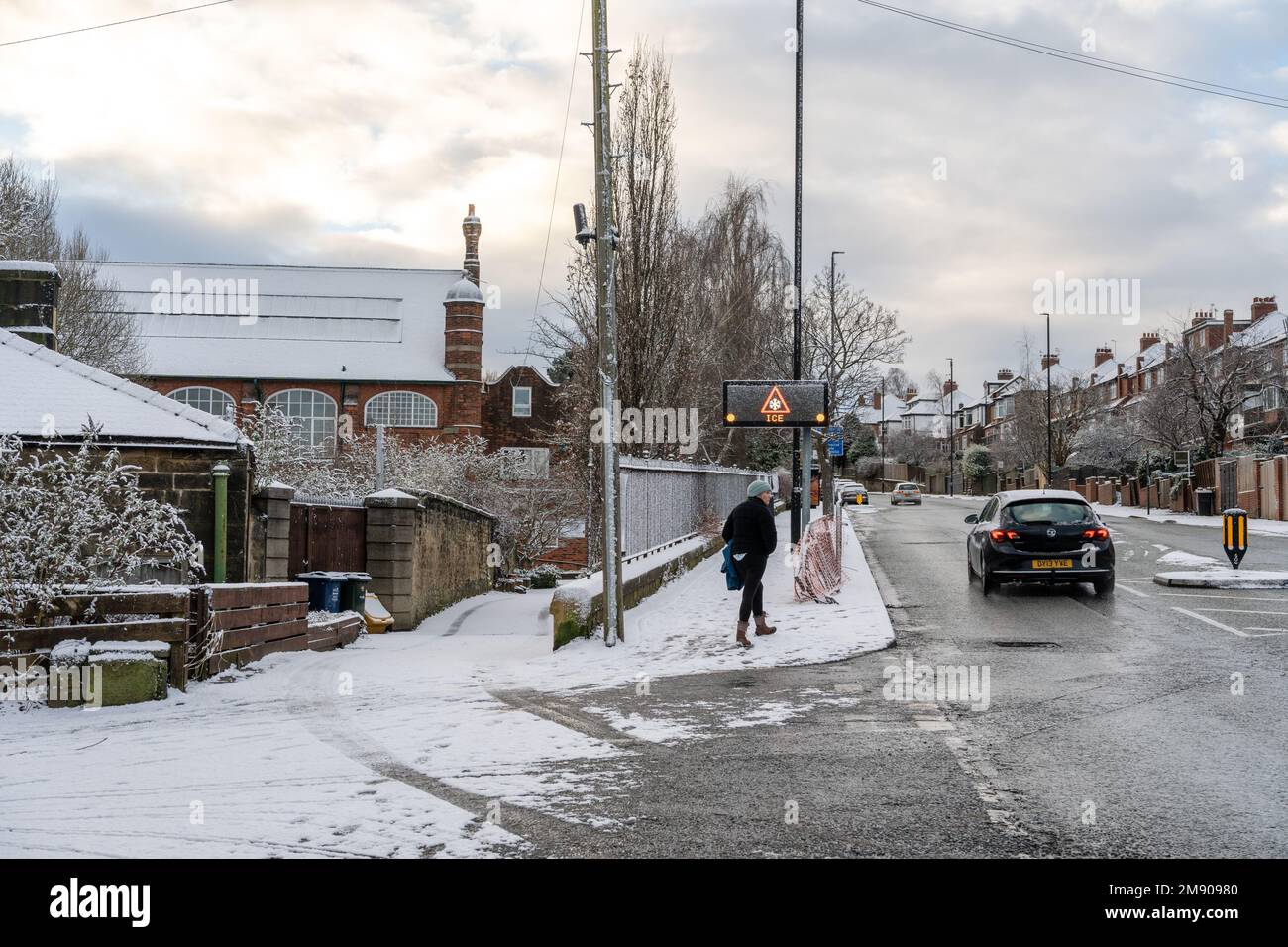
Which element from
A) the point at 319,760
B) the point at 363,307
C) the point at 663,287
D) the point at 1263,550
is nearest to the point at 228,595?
the point at 319,760

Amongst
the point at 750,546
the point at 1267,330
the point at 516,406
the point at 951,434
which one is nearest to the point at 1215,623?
the point at 750,546

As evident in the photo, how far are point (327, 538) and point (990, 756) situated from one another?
14628 mm

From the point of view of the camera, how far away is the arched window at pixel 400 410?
5625cm

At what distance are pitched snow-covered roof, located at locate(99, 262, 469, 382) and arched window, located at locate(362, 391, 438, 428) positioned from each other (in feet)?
3.03

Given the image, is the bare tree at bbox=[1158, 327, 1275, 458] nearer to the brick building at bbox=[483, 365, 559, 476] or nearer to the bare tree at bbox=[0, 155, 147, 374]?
the brick building at bbox=[483, 365, 559, 476]

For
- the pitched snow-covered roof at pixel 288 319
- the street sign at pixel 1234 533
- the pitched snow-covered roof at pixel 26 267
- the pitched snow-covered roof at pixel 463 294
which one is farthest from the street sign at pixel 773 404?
the pitched snow-covered roof at pixel 463 294

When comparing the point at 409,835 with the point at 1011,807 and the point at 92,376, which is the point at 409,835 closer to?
the point at 1011,807

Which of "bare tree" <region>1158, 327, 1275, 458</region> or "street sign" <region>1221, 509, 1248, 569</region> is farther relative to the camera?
"bare tree" <region>1158, 327, 1275, 458</region>

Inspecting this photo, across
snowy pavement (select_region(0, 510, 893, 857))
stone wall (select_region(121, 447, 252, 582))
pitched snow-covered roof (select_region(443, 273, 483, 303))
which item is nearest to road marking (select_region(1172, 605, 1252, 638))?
snowy pavement (select_region(0, 510, 893, 857))

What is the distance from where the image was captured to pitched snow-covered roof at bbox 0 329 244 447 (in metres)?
14.6

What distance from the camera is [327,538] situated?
19.6 meters

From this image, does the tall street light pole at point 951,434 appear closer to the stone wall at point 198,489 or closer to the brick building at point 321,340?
the brick building at point 321,340

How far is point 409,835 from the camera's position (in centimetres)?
535
